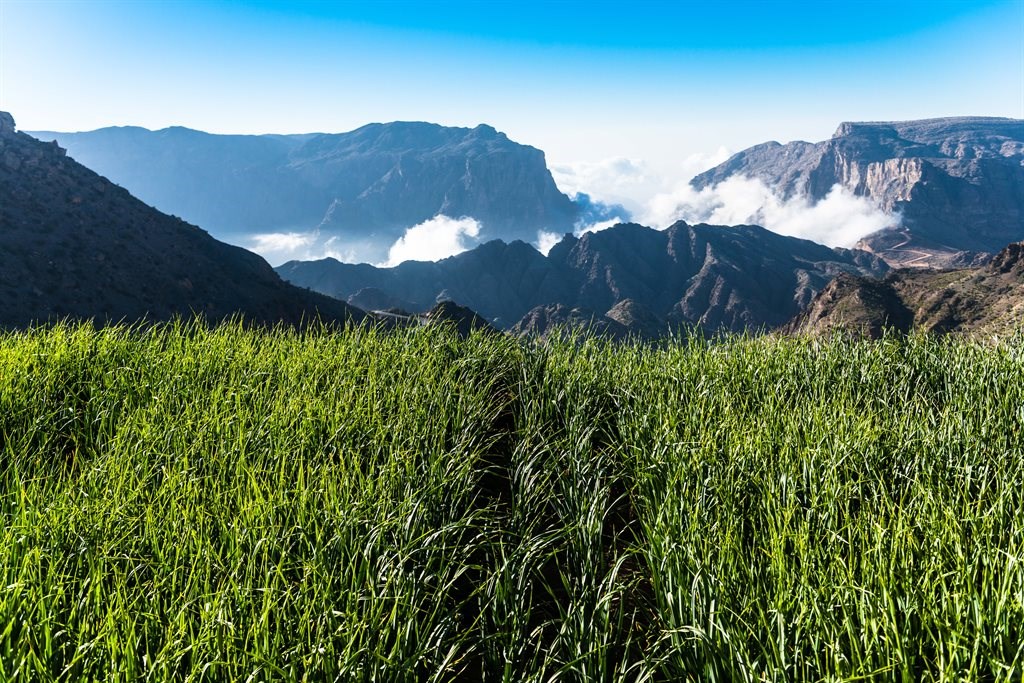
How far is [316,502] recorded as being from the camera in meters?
3.14

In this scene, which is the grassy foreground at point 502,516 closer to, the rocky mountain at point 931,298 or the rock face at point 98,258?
the rock face at point 98,258

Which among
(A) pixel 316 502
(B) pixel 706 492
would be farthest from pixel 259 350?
(B) pixel 706 492

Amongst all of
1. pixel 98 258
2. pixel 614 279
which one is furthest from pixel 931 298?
pixel 614 279

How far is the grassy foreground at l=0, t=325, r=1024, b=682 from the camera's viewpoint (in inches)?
91.1

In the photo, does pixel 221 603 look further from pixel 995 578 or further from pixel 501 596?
pixel 995 578

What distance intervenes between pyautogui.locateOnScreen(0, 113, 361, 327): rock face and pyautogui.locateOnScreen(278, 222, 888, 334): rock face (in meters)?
123

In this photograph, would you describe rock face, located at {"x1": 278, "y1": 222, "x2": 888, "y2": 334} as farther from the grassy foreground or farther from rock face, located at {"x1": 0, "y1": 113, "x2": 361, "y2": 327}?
the grassy foreground

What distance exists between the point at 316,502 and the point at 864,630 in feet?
8.30

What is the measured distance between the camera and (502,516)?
3797 millimetres

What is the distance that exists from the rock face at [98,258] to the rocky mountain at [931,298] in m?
37.7

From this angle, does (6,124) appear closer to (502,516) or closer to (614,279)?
(502,516)

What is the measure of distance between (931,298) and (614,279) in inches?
5309

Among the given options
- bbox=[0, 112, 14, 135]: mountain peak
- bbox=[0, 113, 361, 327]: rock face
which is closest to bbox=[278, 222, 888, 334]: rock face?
bbox=[0, 112, 14, 135]: mountain peak

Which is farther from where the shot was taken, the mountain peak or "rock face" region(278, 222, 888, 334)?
"rock face" region(278, 222, 888, 334)
